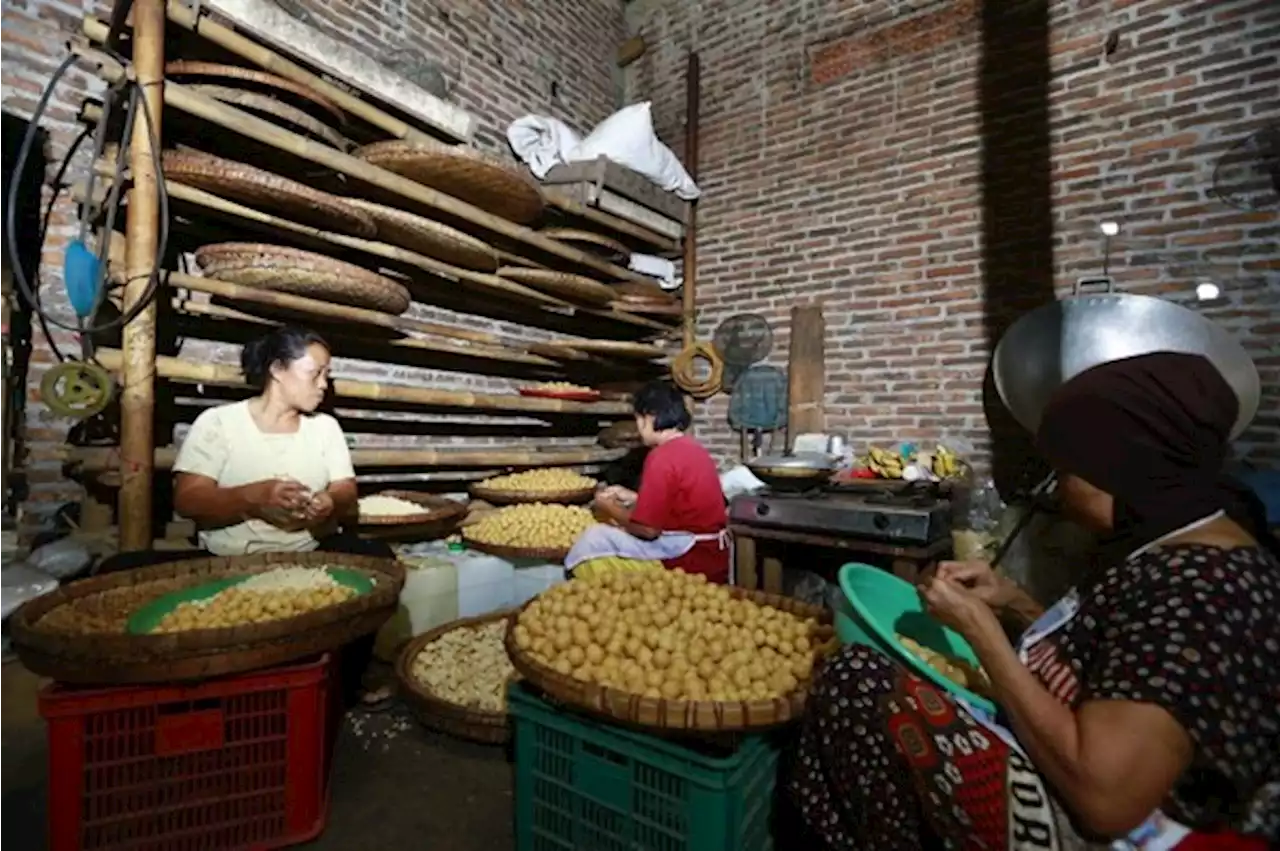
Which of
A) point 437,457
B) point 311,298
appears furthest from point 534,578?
point 311,298

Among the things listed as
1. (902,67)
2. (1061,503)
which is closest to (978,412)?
(902,67)

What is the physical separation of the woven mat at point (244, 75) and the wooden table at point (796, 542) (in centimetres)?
301

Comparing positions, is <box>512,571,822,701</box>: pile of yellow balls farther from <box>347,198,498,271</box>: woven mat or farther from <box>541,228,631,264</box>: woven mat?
<box>541,228,631,264</box>: woven mat

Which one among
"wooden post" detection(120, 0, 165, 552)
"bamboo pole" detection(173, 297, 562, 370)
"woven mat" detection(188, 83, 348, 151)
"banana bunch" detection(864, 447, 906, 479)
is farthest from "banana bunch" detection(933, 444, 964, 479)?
"wooden post" detection(120, 0, 165, 552)

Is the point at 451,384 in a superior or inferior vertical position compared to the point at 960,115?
inferior

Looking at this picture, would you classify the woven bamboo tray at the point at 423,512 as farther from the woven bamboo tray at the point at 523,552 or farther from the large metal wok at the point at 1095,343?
the large metal wok at the point at 1095,343

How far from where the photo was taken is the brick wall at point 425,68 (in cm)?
279

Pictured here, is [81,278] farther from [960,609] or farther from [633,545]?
[960,609]

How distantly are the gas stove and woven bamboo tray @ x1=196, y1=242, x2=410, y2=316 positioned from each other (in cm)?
227

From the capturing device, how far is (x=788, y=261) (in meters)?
5.00

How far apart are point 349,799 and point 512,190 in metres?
3.20

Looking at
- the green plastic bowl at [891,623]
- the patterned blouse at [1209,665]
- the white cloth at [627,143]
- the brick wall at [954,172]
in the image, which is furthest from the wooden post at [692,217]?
the patterned blouse at [1209,665]

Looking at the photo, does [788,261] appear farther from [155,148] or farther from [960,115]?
[155,148]

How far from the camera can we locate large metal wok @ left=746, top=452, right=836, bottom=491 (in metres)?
3.42
